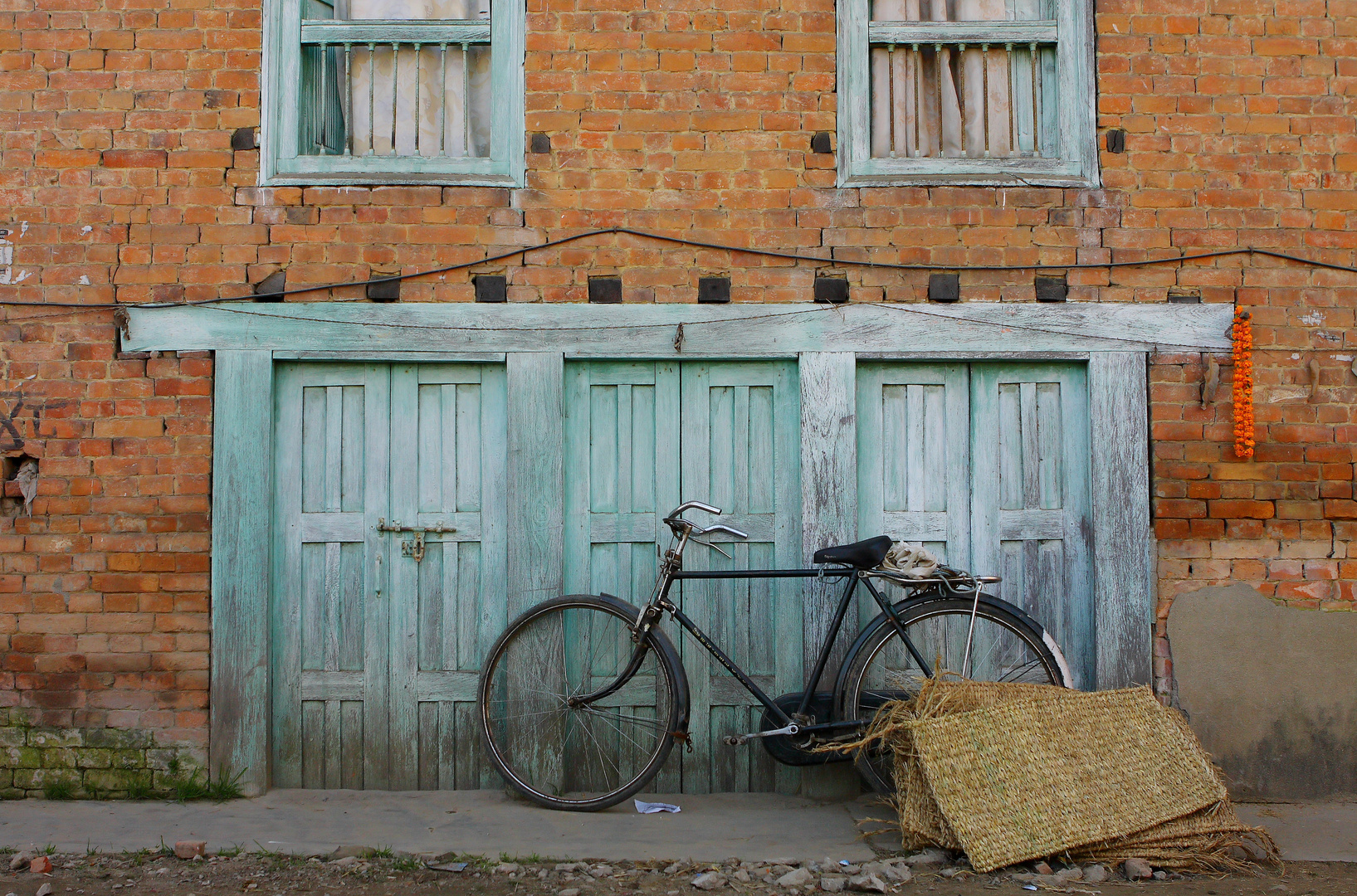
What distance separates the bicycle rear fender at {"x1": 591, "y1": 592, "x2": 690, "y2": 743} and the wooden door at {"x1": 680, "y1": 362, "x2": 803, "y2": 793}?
312 mm

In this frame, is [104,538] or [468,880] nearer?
[468,880]

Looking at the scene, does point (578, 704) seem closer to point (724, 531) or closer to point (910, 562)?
point (724, 531)

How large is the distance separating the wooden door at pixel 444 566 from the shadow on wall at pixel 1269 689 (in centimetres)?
310

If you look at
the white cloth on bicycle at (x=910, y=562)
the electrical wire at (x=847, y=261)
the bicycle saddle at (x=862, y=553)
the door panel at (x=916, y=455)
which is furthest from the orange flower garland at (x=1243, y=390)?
the bicycle saddle at (x=862, y=553)

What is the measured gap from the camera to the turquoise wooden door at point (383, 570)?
4324 mm

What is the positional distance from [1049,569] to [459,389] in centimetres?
281

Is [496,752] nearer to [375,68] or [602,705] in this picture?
[602,705]

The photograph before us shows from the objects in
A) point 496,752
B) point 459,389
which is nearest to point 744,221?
point 459,389

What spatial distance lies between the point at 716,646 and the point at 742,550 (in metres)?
0.48

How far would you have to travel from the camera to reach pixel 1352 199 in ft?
14.4

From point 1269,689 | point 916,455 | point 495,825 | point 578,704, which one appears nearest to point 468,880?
point 495,825

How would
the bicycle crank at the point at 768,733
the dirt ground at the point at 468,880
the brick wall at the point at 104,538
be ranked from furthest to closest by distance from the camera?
1. the brick wall at the point at 104,538
2. the bicycle crank at the point at 768,733
3. the dirt ground at the point at 468,880

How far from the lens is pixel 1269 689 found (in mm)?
4270

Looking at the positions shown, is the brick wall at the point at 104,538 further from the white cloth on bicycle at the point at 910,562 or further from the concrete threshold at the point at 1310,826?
the concrete threshold at the point at 1310,826
